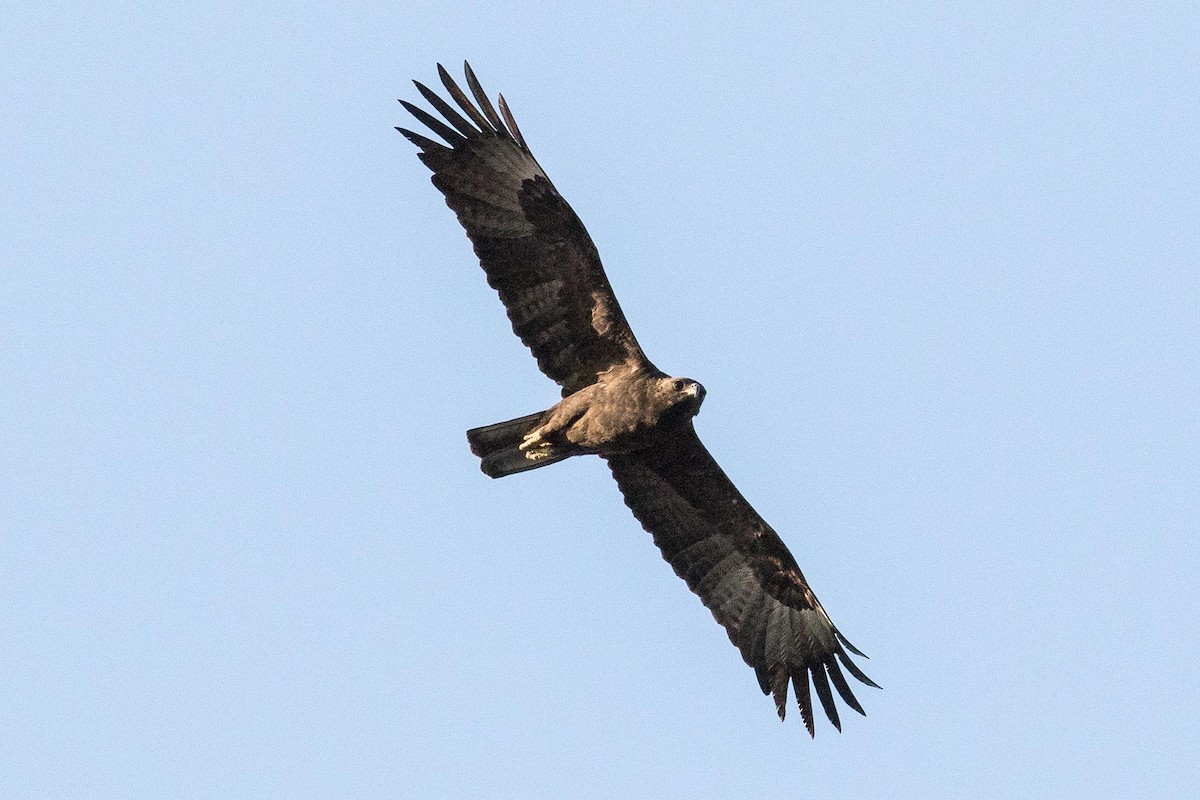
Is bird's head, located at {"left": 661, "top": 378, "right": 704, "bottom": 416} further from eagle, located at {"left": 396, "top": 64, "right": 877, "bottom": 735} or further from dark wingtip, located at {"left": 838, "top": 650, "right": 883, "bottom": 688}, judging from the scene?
dark wingtip, located at {"left": 838, "top": 650, "right": 883, "bottom": 688}

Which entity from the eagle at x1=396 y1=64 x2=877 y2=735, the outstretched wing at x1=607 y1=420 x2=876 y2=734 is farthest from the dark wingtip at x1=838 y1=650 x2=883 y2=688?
the eagle at x1=396 y1=64 x2=877 y2=735

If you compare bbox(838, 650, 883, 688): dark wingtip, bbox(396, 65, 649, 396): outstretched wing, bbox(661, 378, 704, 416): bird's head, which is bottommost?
bbox(838, 650, 883, 688): dark wingtip

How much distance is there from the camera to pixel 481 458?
15.4 m

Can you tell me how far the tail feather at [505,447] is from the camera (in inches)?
604

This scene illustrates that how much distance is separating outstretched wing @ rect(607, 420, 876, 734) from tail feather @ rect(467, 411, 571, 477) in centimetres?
117

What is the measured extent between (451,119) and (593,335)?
2208 mm

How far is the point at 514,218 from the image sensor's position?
50.0ft

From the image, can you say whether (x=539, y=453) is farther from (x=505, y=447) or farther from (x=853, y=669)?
(x=853, y=669)

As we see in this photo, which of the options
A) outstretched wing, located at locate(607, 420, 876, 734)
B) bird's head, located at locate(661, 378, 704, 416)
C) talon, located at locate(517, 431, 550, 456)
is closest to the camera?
bird's head, located at locate(661, 378, 704, 416)

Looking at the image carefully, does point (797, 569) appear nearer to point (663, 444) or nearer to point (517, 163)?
point (663, 444)

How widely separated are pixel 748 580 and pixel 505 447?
9.28ft

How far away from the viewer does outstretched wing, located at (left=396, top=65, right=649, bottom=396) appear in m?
15.2

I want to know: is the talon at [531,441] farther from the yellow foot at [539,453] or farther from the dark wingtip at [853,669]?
the dark wingtip at [853,669]

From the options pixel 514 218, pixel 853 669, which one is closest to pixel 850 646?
pixel 853 669
